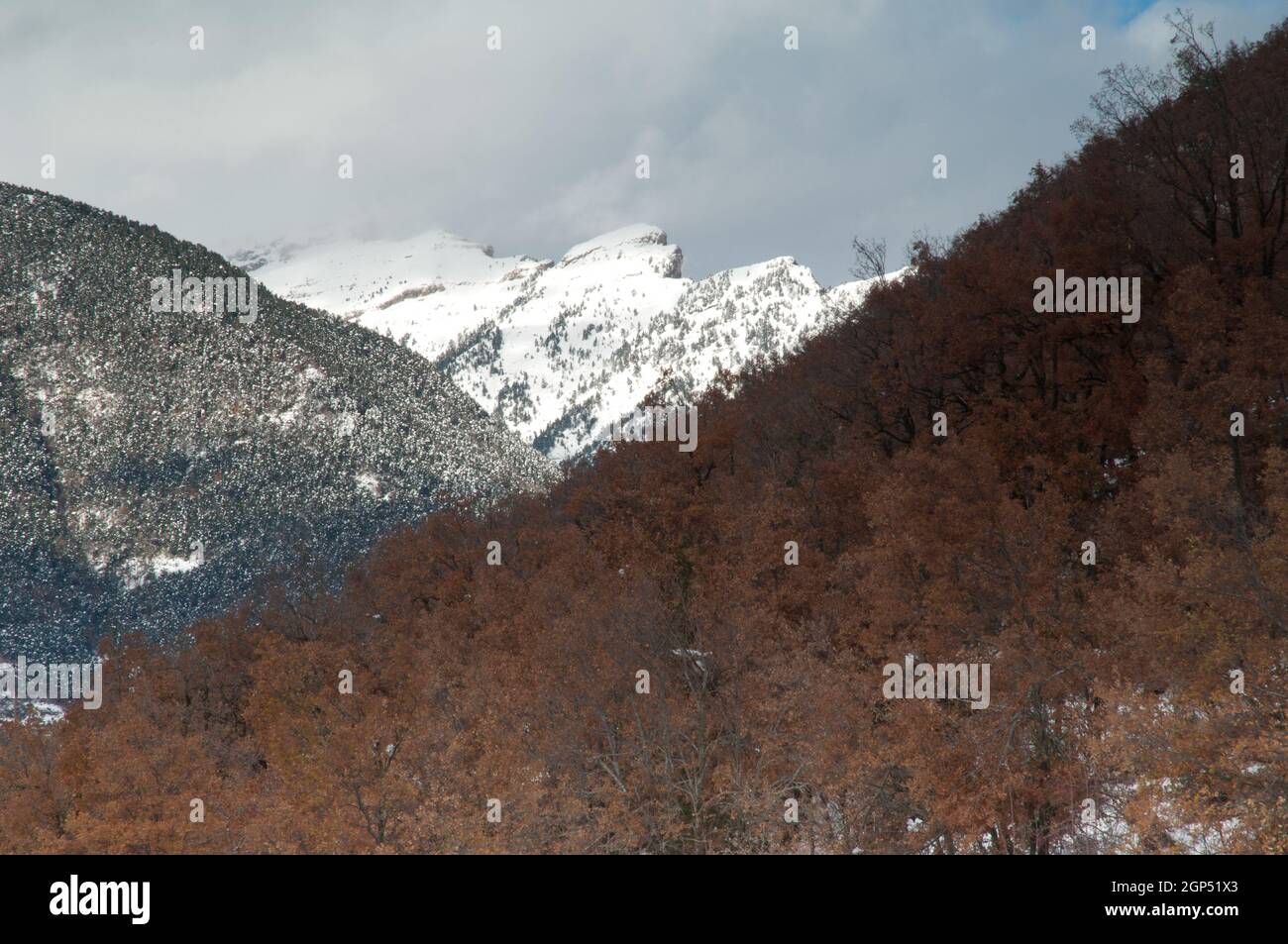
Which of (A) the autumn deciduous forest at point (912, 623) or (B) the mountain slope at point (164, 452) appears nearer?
(A) the autumn deciduous forest at point (912, 623)

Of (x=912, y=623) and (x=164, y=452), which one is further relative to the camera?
(x=164, y=452)

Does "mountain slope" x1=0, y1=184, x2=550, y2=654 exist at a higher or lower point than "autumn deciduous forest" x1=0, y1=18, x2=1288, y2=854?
A: higher

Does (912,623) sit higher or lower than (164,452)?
lower

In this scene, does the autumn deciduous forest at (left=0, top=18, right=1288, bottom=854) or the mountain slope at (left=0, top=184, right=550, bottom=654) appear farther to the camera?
the mountain slope at (left=0, top=184, right=550, bottom=654)

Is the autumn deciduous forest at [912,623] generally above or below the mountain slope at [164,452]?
below
